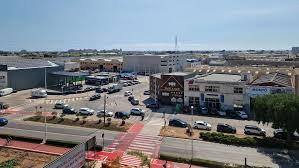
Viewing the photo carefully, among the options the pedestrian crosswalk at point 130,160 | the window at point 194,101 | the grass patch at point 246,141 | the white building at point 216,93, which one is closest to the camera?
the pedestrian crosswalk at point 130,160

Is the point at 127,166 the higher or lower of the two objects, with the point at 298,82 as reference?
lower

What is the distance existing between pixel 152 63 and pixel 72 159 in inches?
5008

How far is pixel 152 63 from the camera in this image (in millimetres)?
159500

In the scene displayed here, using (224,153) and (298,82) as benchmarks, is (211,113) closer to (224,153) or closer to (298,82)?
(298,82)

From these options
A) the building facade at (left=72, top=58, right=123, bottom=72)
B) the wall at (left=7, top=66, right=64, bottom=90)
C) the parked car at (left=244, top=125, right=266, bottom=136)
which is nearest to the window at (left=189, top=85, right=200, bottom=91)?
the parked car at (left=244, top=125, right=266, bottom=136)

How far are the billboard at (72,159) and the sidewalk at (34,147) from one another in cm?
1040

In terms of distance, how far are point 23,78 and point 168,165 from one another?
73310 millimetres

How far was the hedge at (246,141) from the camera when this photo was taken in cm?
4941

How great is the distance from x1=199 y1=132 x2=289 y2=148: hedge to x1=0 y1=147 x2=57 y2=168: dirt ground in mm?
24125

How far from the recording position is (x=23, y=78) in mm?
101500

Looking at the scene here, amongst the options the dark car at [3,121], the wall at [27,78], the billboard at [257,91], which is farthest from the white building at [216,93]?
the wall at [27,78]

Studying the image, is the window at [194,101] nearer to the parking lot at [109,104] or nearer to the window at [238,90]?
the parking lot at [109,104]

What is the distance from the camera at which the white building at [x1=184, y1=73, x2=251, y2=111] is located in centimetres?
7238

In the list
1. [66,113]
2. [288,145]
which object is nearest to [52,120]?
[66,113]
